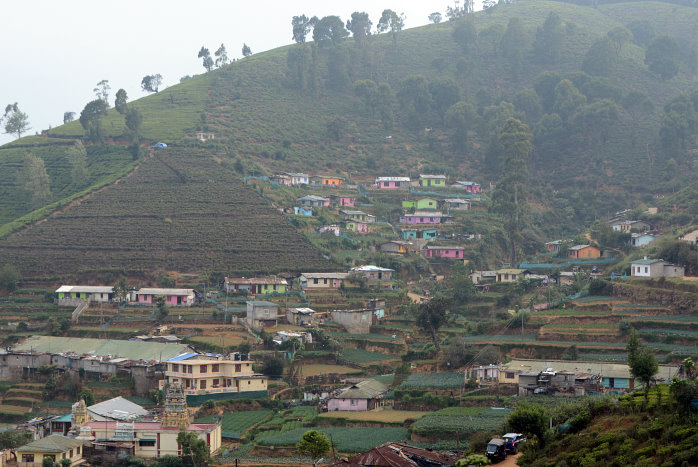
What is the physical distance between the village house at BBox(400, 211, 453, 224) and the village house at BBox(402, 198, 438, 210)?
1.90 meters

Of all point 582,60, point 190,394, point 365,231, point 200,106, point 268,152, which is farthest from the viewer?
point 582,60

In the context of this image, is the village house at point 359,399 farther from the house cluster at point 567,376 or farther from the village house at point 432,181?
the village house at point 432,181

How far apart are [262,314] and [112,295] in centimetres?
1018

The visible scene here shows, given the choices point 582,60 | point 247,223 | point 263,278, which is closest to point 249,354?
point 263,278

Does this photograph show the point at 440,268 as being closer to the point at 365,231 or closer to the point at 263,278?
the point at 365,231

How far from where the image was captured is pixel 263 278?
57.2 m

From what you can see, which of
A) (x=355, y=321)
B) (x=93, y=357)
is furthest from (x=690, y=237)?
(x=93, y=357)

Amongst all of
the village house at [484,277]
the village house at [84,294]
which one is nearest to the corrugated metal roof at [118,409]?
the village house at [84,294]

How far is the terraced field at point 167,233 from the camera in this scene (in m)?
59.1

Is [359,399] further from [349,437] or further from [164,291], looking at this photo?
[164,291]

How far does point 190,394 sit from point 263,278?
1503 cm

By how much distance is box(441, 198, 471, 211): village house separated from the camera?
73812 millimetres

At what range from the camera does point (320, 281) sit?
56.7 m

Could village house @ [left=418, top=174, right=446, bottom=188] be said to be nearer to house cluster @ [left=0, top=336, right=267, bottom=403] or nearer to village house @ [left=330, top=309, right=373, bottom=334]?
village house @ [left=330, top=309, right=373, bottom=334]
